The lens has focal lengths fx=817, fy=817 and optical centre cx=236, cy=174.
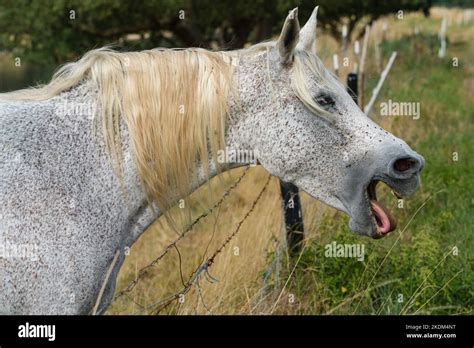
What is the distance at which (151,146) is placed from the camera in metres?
3.47

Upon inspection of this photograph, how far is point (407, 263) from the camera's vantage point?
559cm

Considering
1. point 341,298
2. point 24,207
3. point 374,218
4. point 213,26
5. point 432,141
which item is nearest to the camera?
point 24,207

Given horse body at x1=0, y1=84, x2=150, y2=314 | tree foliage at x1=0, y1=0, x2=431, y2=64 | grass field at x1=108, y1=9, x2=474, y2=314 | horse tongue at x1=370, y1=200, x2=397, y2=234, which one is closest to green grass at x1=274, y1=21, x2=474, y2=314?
grass field at x1=108, y1=9, x2=474, y2=314

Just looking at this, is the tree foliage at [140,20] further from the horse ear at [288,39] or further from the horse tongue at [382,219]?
the horse tongue at [382,219]

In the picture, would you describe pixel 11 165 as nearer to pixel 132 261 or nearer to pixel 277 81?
pixel 277 81

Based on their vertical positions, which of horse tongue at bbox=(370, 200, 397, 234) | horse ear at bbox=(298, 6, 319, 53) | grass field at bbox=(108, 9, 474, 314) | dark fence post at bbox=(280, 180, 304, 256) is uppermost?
horse ear at bbox=(298, 6, 319, 53)

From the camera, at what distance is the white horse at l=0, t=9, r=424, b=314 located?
3.29 metres

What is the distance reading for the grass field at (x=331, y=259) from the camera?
535cm

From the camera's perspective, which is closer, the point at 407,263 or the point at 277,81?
the point at 277,81

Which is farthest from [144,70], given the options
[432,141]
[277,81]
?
[432,141]

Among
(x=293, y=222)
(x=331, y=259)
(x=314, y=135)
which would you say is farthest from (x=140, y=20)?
(x=314, y=135)

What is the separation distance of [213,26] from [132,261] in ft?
28.5

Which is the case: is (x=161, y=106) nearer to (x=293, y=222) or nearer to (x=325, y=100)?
(x=325, y=100)

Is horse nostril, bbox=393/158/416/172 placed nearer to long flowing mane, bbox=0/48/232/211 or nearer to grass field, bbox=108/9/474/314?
long flowing mane, bbox=0/48/232/211
